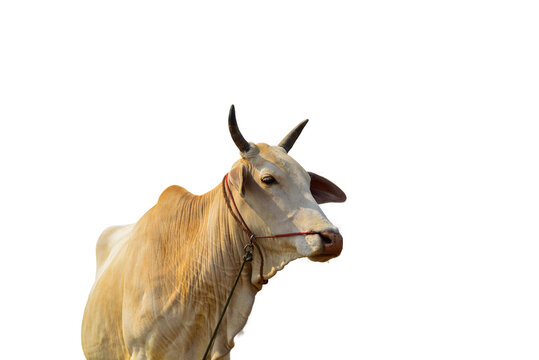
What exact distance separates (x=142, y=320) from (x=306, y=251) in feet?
4.22

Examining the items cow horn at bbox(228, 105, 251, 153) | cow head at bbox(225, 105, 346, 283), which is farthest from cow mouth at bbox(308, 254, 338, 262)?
cow horn at bbox(228, 105, 251, 153)

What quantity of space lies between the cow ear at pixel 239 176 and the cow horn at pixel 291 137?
46 centimetres

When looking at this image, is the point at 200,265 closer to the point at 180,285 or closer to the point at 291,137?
the point at 180,285

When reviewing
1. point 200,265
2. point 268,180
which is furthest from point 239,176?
point 200,265

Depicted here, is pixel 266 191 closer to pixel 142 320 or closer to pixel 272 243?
pixel 272 243

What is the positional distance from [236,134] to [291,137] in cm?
58

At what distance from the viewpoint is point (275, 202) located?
13.8ft

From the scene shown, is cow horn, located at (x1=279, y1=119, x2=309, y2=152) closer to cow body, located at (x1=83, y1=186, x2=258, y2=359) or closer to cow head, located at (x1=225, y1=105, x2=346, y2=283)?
cow head, located at (x1=225, y1=105, x2=346, y2=283)

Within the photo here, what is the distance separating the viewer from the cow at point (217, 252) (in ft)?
13.7

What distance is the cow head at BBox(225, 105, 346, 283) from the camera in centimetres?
408

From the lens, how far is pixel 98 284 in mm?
5031

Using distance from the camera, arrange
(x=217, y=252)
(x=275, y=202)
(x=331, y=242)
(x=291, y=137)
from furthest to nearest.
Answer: (x=291, y=137)
(x=217, y=252)
(x=275, y=202)
(x=331, y=242)

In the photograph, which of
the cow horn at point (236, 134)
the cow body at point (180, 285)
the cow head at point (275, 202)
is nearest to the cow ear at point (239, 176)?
the cow head at point (275, 202)

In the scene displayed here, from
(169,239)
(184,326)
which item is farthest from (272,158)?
(184,326)
